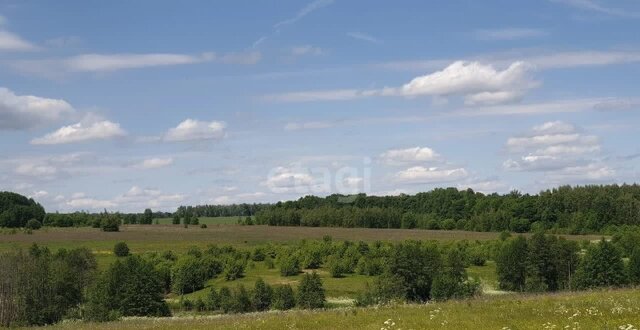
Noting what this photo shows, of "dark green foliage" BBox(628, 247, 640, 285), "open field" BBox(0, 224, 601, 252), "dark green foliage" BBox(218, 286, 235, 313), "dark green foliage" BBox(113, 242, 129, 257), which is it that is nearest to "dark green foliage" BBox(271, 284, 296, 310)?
"dark green foliage" BBox(218, 286, 235, 313)

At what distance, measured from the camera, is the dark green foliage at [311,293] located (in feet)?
330

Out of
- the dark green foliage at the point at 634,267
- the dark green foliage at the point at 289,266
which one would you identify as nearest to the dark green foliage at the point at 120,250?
the dark green foliage at the point at 289,266

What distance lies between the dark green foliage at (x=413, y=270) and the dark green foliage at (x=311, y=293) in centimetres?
1352

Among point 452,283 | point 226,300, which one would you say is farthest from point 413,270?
point 226,300

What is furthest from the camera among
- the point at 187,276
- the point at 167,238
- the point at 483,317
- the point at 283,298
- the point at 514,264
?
the point at 167,238

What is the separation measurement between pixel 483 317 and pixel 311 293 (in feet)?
270

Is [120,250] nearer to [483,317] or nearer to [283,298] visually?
[283,298]

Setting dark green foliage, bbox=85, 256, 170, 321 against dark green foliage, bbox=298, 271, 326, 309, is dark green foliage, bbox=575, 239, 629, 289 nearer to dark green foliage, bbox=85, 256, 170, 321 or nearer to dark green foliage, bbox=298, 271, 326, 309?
dark green foliage, bbox=298, 271, 326, 309

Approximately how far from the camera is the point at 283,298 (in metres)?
105

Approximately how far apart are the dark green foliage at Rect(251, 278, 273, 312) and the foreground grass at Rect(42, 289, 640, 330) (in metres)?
79.0

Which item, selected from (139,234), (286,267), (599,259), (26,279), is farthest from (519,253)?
(139,234)

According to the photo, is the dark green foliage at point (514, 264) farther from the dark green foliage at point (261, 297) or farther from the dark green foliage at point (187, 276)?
the dark green foliage at point (187, 276)

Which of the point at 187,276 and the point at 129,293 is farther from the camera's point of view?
the point at 187,276

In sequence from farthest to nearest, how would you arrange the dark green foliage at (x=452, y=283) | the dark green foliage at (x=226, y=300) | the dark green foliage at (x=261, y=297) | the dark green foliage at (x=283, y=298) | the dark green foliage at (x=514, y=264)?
the dark green foliage at (x=514, y=264), the dark green foliage at (x=261, y=297), the dark green foliage at (x=283, y=298), the dark green foliage at (x=226, y=300), the dark green foliage at (x=452, y=283)
